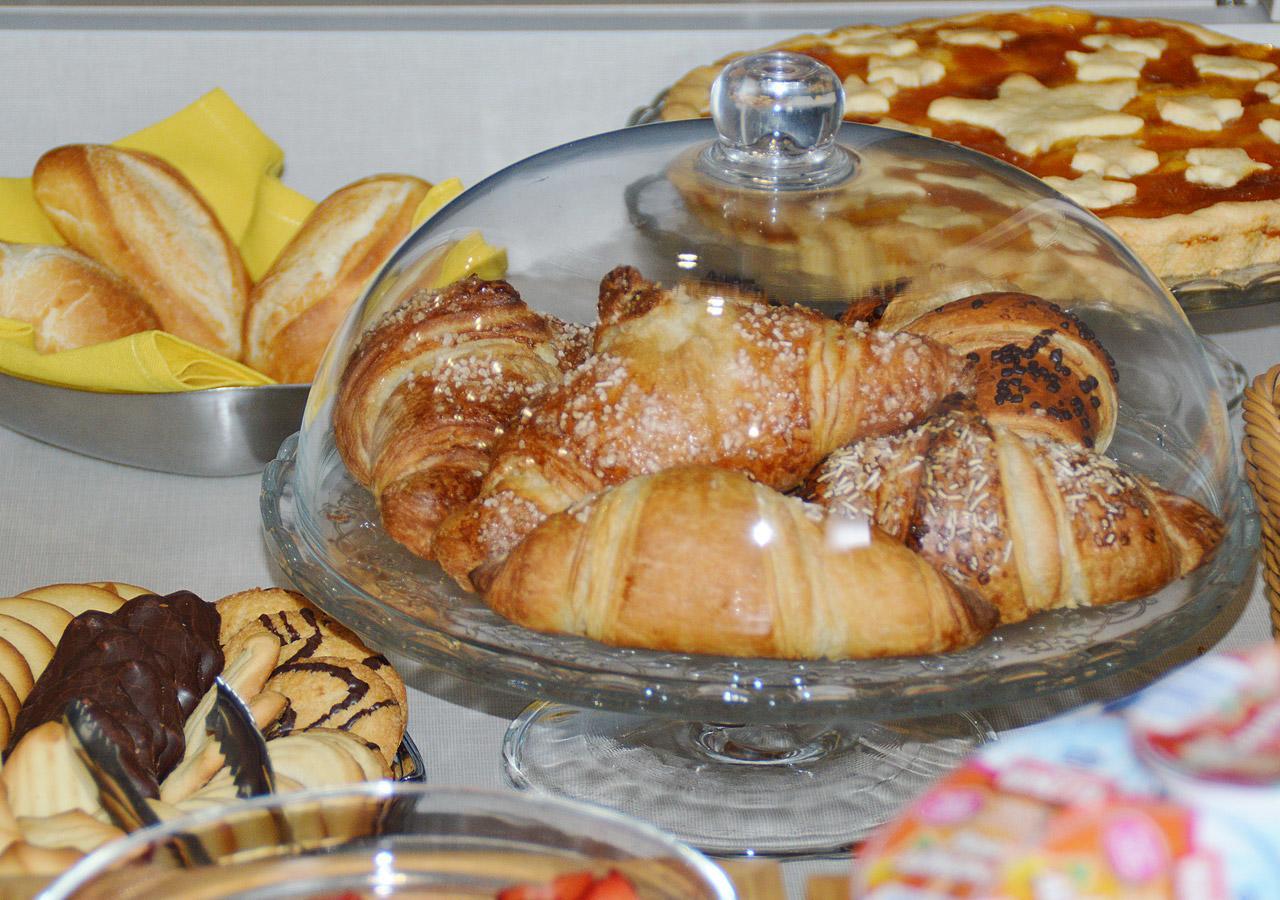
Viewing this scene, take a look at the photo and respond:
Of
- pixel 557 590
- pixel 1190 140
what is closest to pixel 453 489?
pixel 557 590

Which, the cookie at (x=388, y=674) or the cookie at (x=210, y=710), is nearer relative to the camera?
the cookie at (x=210, y=710)

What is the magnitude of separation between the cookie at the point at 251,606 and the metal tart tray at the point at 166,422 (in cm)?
23

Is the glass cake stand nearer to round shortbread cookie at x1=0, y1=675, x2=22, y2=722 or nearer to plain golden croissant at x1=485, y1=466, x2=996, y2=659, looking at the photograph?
plain golden croissant at x1=485, y1=466, x2=996, y2=659

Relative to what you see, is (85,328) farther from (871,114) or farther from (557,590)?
(871,114)

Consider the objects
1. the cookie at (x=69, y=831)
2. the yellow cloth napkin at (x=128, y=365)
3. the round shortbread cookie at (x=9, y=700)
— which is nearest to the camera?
the cookie at (x=69, y=831)

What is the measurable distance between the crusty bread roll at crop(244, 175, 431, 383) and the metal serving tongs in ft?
1.92

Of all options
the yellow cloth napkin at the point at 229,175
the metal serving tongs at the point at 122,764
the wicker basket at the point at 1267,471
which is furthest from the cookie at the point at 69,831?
the yellow cloth napkin at the point at 229,175

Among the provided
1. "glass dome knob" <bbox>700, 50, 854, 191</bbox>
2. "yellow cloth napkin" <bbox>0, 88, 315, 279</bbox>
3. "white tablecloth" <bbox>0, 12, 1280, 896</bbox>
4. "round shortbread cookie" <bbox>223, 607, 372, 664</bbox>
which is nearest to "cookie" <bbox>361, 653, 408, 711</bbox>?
"round shortbread cookie" <bbox>223, 607, 372, 664</bbox>

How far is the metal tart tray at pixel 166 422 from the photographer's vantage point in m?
1.10

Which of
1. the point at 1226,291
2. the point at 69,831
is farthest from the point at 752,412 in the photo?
the point at 1226,291

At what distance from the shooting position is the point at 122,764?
23.4 inches

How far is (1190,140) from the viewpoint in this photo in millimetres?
1451

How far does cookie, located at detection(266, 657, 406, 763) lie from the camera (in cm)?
77

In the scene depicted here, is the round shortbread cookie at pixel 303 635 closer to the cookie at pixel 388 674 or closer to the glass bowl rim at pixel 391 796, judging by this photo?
the cookie at pixel 388 674
